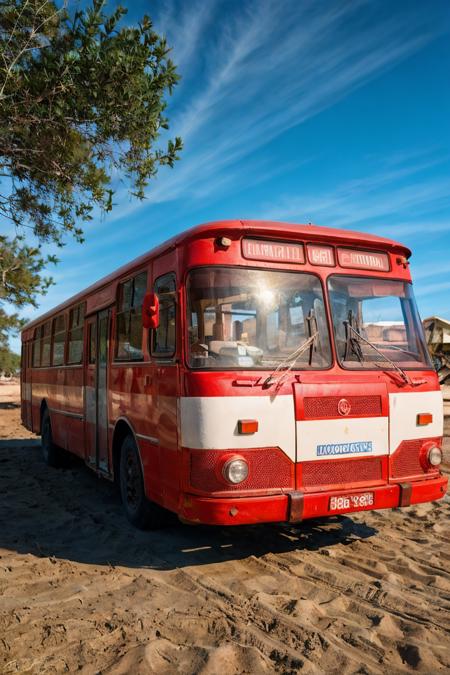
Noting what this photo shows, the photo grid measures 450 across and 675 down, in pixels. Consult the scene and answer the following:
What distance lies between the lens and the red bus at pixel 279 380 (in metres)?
4.94

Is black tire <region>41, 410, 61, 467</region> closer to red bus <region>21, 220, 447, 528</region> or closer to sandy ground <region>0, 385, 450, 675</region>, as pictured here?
sandy ground <region>0, 385, 450, 675</region>

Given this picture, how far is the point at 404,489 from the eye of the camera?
5441mm

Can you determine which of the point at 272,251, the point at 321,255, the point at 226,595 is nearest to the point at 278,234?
the point at 272,251

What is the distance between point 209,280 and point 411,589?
3.01 m

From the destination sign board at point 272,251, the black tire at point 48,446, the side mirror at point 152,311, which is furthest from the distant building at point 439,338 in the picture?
the side mirror at point 152,311

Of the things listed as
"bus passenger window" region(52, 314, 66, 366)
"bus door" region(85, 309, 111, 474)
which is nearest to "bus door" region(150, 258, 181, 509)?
"bus door" region(85, 309, 111, 474)

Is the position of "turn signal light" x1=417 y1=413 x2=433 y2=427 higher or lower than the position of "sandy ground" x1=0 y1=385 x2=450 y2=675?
higher

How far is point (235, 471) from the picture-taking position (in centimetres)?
488

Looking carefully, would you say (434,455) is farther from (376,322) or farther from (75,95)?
(75,95)

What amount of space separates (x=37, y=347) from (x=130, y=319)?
677cm

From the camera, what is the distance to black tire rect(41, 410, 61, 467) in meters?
11.3

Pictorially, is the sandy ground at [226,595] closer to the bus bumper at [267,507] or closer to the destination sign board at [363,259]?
the bus bumper at [267,507]

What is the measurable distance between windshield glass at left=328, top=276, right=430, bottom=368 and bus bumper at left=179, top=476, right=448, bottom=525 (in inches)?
47.4

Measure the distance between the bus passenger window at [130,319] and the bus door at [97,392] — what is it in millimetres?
489
